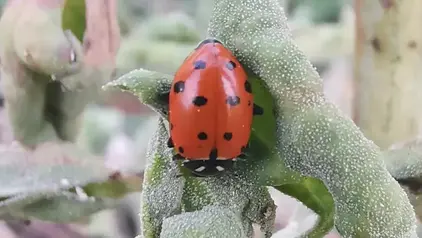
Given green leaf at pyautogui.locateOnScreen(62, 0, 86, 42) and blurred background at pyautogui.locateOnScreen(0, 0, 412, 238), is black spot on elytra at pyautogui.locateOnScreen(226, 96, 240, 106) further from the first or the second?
blurred background at pyautogui.locateOnScreen(0, 0, 412, 238)

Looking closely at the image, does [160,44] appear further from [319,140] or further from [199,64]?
[319,140]

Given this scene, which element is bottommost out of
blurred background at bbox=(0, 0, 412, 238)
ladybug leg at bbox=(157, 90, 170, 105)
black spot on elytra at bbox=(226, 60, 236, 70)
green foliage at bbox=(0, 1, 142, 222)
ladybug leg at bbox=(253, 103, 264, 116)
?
blurred background at bbox=(0, 0, 412, 238)

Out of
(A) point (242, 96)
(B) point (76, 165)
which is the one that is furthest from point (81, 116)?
(A) point (242, 96)

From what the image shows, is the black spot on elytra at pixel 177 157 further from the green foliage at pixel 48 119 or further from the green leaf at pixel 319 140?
the green foliage at pixel 48 119

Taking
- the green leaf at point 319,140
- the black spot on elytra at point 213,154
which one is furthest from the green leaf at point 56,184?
the green leaf at point 319,140

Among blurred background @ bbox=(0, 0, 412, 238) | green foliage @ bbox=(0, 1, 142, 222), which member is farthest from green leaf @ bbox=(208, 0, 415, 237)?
blurred background @ bbox=(0, 0, 412, 238)

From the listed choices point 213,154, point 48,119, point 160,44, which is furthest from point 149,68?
point 213,154

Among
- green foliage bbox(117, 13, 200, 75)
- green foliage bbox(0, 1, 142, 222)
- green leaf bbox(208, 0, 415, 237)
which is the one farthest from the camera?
green foliage bbox(117, 13, 200, 75)
